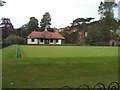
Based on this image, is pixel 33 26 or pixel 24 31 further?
pixel 33 26

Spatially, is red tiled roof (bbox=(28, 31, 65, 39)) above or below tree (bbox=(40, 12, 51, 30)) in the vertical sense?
below

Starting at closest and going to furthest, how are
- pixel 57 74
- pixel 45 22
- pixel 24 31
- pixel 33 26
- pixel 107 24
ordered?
pixel 57 74
pixel 107 24
pixel 24 31
pixel 45 22
pixel 33 26

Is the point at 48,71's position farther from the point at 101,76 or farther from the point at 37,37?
the point at 37,37

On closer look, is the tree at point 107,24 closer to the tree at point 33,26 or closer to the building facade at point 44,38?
the building facade at point 44,38

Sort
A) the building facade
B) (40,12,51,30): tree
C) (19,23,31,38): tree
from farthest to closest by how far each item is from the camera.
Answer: (40,12,51,30): tree < (19,23,31,38): tree < the building facade

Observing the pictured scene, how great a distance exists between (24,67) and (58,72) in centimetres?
152

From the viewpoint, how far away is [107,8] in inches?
2712

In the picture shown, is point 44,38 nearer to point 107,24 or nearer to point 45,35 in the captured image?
point 45,35

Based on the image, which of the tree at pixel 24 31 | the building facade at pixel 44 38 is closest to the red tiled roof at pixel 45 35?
the building facade at pixel 44 38

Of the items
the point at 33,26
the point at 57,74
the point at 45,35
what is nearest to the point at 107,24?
the point at 45,35

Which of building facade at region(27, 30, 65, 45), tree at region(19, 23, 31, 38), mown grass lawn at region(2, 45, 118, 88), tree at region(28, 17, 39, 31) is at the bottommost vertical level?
mown grass lawn at region(2, 45, 118, 88)

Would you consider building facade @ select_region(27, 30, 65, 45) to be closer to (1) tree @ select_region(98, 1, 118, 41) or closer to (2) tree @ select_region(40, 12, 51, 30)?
(2) tree @ select_region(40, 12, 51, 30)

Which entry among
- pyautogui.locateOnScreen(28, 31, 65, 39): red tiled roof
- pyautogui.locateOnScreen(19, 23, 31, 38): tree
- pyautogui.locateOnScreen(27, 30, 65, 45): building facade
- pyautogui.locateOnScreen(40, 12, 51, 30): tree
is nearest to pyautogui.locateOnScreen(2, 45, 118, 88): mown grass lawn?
pyautogui.locateOnScreen(28, 31, 65, 39): red tiled roof

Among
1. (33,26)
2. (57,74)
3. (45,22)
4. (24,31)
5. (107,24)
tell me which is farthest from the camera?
(33,26)
